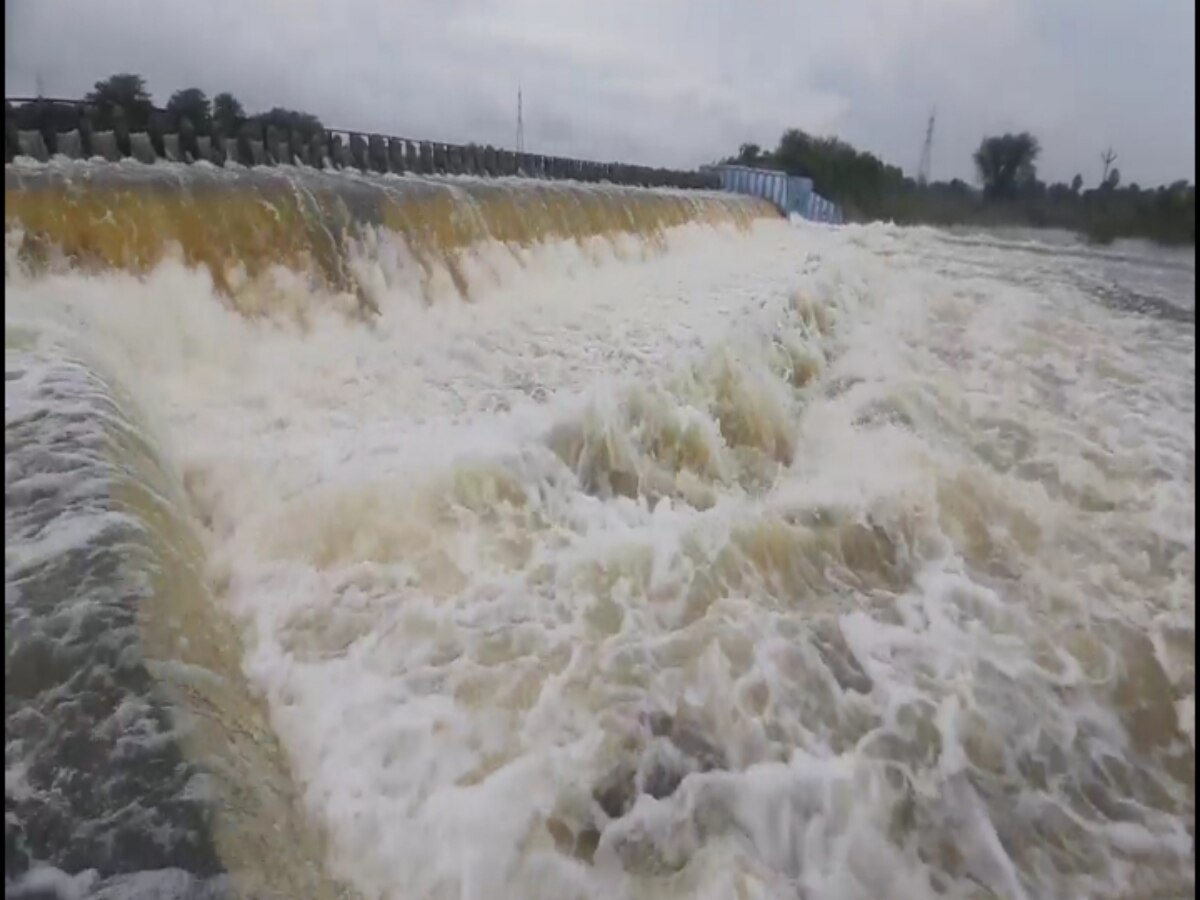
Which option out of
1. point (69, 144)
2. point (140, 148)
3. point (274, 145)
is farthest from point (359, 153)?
point (69, 144)

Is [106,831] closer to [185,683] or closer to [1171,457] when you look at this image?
[185,683]

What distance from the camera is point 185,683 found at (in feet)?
3.64

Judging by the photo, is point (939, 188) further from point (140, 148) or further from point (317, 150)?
point (317, 150)

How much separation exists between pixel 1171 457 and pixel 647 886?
231 cm

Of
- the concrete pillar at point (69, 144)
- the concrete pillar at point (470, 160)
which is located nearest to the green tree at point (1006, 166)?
the concrete pillar at point (69, 144)

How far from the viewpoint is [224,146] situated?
496cm

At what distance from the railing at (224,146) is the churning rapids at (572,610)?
0.86 metres

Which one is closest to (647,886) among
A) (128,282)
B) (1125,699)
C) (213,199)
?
(1125,699)

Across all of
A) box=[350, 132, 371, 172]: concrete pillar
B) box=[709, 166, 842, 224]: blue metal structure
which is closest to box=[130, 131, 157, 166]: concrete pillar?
box=[350, 132, 371, 172]: concrete pillar

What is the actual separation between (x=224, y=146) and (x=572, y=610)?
425 cm

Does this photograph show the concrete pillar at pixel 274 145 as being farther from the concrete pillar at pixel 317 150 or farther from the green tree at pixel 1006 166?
the green tree at pixel 1006 166

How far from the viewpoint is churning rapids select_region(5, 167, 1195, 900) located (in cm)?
112

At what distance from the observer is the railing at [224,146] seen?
146 inches

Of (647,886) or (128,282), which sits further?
(128,282)
